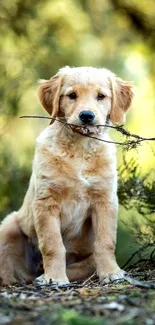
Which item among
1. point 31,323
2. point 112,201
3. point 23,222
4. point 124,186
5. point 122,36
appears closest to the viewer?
point 31,323

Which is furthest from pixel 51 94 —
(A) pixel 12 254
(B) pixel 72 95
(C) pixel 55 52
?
(C) pixel 55 52

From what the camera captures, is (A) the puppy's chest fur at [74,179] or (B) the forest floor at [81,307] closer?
(B) the forest floor at [81,307]

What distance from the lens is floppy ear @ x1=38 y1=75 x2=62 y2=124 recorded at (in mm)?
5781

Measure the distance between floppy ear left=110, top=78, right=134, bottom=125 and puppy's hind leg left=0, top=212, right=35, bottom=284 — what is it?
1357mm

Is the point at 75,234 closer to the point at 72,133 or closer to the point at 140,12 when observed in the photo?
the point at 72,133

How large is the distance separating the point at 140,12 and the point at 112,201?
198 inches

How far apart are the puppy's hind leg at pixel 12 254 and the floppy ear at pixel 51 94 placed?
1083 mm

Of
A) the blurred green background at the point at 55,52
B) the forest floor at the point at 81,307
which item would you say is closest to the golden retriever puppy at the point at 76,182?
the forest floor at the point at 81,307

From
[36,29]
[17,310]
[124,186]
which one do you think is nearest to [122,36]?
[36,29]

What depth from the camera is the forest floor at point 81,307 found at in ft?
10.5

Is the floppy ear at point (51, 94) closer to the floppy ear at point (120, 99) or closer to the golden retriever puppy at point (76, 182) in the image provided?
the golden retriever puppy at point (76, 182)

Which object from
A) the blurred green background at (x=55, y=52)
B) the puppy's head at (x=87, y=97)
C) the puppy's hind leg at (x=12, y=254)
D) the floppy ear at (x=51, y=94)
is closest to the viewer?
the puppy's head at (x=87, y=97)

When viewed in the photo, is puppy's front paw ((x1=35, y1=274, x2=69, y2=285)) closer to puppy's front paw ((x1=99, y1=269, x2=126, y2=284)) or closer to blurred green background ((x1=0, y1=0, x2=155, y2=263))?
puppy's front paw ((x1=99, y1=269, x2=126, y2=284))

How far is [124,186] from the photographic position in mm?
6922
